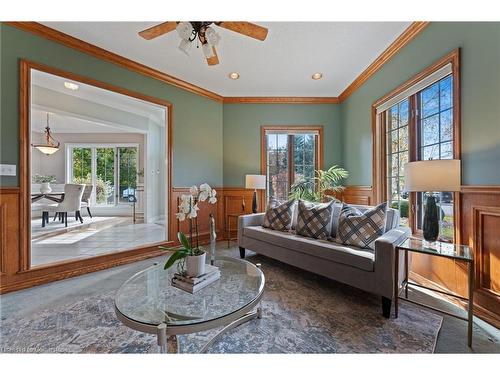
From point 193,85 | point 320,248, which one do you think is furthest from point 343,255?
point 193,85

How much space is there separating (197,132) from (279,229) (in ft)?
7.26

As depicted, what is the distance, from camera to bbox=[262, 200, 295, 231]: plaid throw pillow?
290 centimetres

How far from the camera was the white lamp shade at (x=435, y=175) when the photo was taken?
1.57m

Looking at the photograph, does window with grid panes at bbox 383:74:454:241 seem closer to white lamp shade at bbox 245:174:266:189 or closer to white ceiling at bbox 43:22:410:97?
white ceiling at bbox 43:22:410:97

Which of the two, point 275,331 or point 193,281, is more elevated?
point 193,281

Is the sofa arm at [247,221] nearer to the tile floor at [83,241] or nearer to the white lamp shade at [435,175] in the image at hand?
the tile floor at [83,241]

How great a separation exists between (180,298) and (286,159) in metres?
3.43

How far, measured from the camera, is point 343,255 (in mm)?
1962

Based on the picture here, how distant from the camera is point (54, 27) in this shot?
2.33m

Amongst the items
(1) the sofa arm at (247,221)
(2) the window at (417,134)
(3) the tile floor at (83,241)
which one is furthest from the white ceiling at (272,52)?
(3) the tile floor at (83,241)

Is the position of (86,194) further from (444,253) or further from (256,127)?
(444,253)

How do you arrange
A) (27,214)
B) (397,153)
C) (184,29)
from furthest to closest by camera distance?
(397,153) < (27,214) < (184,29)

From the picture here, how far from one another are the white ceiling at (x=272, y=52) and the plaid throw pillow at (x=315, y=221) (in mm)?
1902
